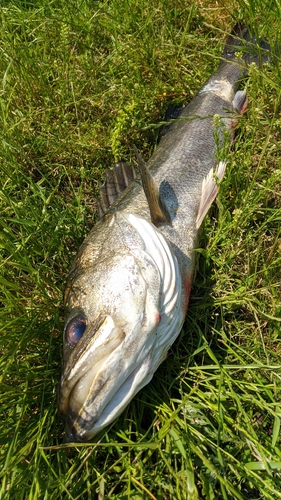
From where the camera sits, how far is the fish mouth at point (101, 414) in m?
2.35

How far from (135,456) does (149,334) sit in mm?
787

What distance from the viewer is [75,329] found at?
2.54 m

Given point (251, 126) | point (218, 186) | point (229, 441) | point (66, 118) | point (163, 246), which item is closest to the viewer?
point (229, 441)

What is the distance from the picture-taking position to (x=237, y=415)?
Result: 2.73 m

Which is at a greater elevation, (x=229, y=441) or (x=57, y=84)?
(x=57, y=84)

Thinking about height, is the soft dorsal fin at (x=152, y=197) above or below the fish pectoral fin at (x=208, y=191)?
above

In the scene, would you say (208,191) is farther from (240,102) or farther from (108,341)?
(108,341)

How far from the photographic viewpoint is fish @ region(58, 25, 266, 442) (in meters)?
2.37

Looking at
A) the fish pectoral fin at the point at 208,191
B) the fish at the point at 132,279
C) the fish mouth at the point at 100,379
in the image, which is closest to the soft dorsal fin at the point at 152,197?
the fish at the point at 132,279

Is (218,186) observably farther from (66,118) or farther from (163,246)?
(66,118)

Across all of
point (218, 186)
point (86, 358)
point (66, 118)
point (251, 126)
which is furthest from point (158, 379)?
point (66, 118)

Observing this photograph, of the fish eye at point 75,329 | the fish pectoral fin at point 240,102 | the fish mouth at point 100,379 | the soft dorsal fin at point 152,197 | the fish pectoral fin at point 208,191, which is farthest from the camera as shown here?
the fish pectoral fin at point 240,102

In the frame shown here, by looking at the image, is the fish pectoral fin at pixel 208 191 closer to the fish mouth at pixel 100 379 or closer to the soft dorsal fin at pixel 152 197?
the soft dorsal fin at pixel 152 197

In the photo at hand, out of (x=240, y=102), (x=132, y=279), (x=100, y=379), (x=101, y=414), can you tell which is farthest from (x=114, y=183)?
(x=101, y=414)
